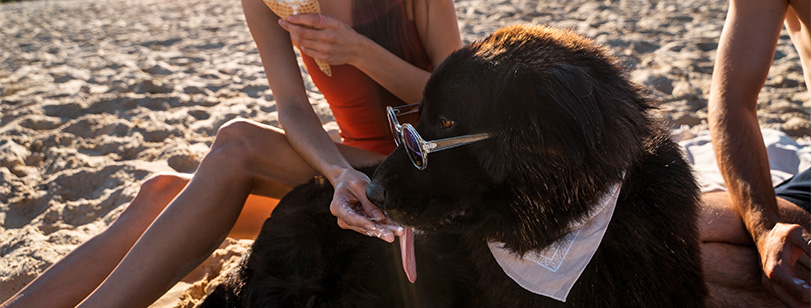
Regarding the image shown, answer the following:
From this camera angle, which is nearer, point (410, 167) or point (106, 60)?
point (410, 167)

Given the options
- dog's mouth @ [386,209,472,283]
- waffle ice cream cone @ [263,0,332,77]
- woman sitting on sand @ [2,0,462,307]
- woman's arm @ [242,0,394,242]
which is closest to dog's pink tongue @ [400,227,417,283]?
dog's mouth @ [386,209,472,283]

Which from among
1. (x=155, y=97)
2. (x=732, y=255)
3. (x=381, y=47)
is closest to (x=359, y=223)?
(x=381, y=47)

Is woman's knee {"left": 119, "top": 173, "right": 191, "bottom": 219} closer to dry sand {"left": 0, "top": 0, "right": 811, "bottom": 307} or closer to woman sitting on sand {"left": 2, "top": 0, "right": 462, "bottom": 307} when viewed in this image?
woman sitting on sand {"left": 2, "top": 0, "right": 462, "bottom": 307}

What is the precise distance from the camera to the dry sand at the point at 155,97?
3.38 metres

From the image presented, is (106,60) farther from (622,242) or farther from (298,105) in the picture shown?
(622,242)

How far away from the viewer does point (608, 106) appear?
1.57 meters

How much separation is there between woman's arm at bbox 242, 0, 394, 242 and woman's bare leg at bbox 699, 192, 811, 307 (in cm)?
150

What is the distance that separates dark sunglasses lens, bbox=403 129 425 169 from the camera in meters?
1.74

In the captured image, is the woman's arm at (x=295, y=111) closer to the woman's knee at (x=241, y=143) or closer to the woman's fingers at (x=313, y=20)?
the woman's knee at (x=241, y=143)

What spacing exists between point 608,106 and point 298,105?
1507mm

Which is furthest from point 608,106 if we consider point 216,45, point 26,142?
point 216,45

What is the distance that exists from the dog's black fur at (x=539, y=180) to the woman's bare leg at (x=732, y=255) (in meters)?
0.66

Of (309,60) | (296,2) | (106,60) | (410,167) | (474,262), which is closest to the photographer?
(410,167)

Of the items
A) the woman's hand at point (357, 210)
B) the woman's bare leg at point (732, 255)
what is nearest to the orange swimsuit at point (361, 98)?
the woman's hand at point (357, 210)
